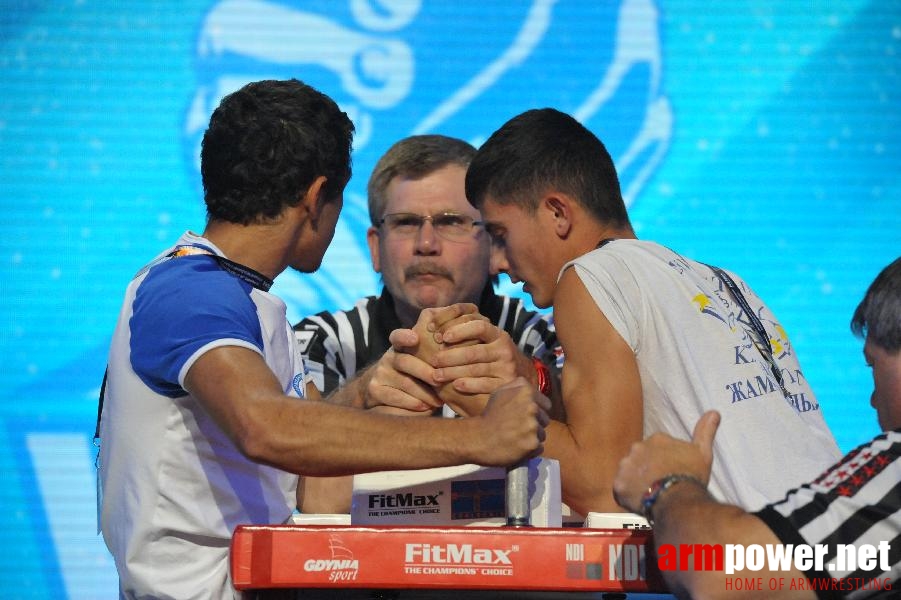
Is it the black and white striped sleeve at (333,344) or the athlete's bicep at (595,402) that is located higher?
the black and white striped sleeve at (333,344)

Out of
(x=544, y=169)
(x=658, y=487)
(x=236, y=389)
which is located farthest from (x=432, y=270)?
(x=658, y=487)

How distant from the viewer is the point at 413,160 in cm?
348

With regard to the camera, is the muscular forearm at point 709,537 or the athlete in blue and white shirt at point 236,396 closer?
the muscular forearm at point 709,537

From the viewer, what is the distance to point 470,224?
340cm

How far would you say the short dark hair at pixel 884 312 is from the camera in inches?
71.6

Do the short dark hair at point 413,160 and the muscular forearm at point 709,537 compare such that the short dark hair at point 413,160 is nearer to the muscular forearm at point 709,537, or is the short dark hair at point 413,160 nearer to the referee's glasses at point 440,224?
the referee's glasses at point 440,224

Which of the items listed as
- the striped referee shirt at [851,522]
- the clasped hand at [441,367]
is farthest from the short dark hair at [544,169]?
the striped referee shirt at [851,522]

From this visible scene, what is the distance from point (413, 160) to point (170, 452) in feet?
6.40

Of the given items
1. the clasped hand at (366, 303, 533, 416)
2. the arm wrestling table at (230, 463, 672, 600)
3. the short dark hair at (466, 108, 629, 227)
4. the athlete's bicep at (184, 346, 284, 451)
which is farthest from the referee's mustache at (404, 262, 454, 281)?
the arm wrestling table at (230, 463, 672, 600)

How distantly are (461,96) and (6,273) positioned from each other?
5.97ft

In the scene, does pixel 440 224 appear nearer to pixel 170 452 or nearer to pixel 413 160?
pixel 413 160

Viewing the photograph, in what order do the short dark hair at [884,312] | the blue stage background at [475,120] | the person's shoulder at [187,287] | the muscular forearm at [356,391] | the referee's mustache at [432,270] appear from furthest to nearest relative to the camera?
the blue stage background at [475,120]
the referee's mustache at [432,270]
the muscular forearm at [356,391]
the short dark hair at [884,312]
the person's shoulder at [187,287]

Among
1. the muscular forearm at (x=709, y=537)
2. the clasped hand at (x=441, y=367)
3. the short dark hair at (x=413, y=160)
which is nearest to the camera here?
the muscular forearm at (x=709, y=537)

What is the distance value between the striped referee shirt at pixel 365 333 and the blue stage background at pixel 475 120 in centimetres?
48
